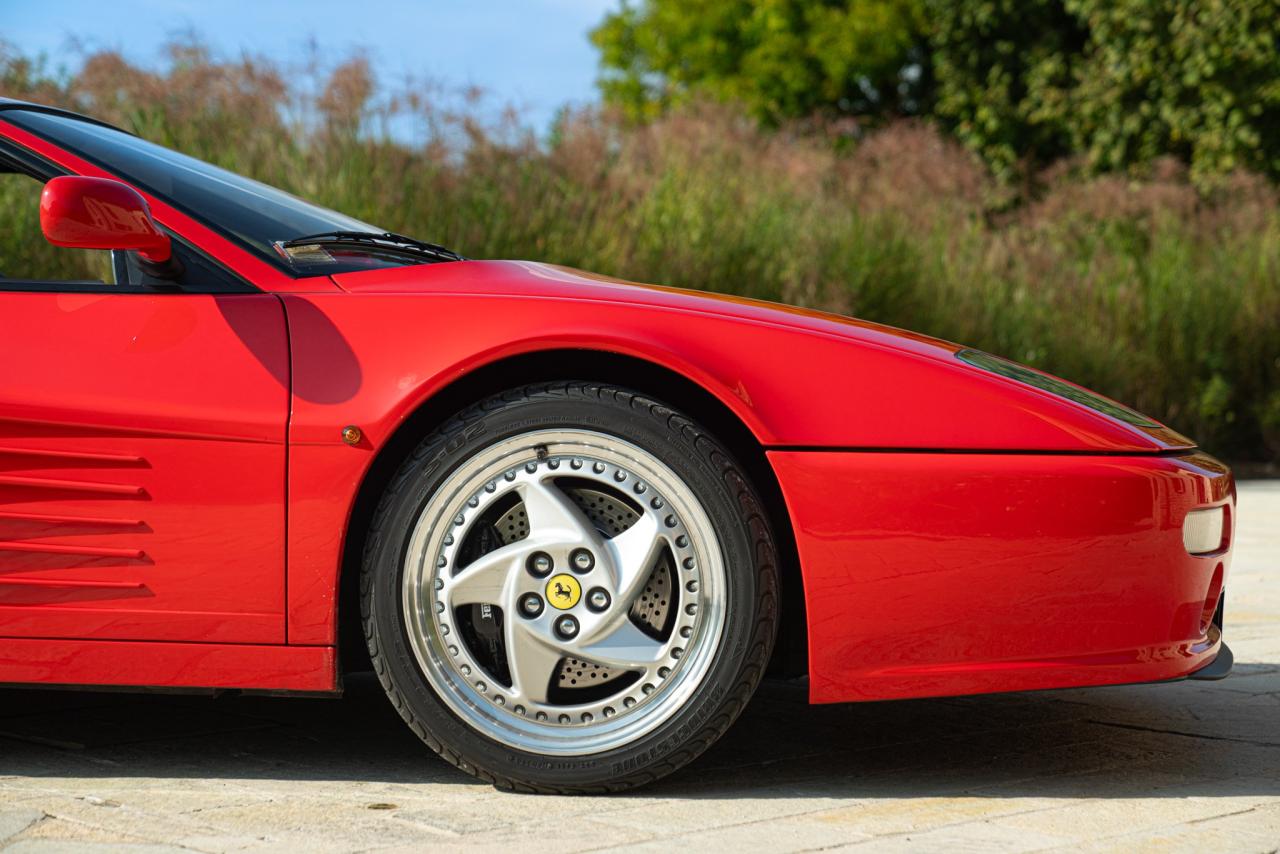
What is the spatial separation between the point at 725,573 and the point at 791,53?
28.1 metres

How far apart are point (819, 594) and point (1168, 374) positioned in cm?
1037

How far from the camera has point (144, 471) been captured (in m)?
2.66

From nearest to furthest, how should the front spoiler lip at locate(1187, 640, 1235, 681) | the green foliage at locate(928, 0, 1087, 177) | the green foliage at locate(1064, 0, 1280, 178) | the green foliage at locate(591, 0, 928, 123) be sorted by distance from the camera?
the front spoiler lip at locate(1187, 640, 1235, 681) → the green foliage at locate(1064, 0, 1280, 178) → the green foliage at locate(928, 0, 1087, 177) → the green foliage at locate(591, 0, 928, 123)

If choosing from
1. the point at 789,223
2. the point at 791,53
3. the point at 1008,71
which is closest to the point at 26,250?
the point at 789,223

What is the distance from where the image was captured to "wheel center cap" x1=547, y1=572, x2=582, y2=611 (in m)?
2.67

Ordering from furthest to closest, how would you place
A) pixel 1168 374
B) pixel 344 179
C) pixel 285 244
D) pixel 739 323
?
pixel 1168 374 → pixel 344 179 → pixel 285 244 → pixel 739 323

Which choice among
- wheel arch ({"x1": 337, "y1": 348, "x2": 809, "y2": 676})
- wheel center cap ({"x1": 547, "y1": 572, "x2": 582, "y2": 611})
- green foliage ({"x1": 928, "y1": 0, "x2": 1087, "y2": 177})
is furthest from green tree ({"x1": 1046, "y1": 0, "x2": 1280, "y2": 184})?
wheel center cap ({"x1": 547, "y1": 572, "x2": 582, "y2": 611})

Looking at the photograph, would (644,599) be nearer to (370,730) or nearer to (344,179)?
(370,730)

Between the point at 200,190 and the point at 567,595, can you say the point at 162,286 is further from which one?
the point at 567,595

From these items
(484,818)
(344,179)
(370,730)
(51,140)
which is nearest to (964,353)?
(484,818)

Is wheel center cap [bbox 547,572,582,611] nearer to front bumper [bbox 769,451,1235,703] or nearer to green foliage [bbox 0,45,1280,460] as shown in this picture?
front bumper [bbox 769,451,1235,703]

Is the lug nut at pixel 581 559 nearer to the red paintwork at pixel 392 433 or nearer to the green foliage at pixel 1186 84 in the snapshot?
the red paintwork at pixel 392 433

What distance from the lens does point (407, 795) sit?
272 centimetres

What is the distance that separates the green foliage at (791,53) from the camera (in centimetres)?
2842
